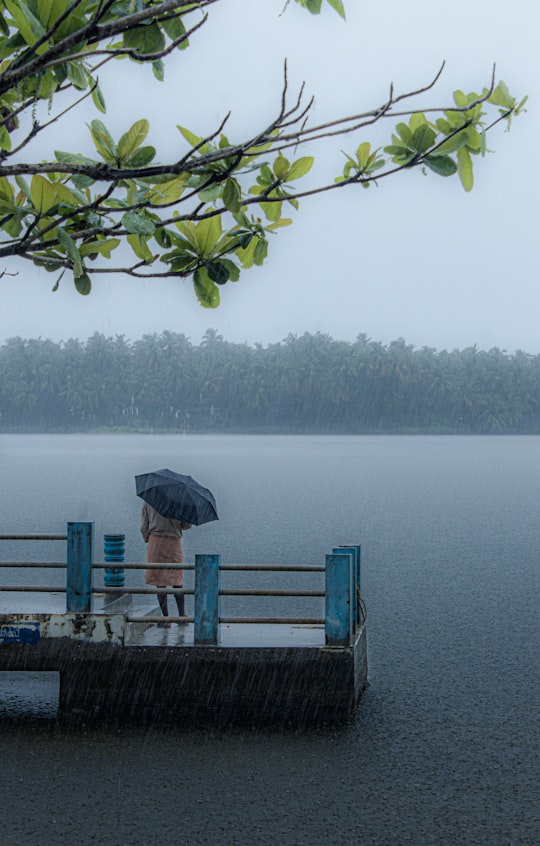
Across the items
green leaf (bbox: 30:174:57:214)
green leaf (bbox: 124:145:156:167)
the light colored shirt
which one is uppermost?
green leaf (bbox: 124:145:156:167)

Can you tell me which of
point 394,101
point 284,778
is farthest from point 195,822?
point 394,101

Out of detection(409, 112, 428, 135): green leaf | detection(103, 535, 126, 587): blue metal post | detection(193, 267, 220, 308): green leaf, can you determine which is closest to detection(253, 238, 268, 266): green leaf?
detection(193, 267, 220, 308): green leaf

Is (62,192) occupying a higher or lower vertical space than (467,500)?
higher

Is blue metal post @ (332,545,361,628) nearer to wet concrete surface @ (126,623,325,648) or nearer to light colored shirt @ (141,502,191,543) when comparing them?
wet concrete surface @ (126,623,325,648)

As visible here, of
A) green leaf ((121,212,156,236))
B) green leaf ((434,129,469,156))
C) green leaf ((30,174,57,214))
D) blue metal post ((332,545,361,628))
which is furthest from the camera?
blue metal post ((332,545,361,628))

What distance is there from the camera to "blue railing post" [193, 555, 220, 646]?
262 inches

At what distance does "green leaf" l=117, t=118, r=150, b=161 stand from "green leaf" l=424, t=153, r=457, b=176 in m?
1.10

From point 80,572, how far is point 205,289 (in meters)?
2.97

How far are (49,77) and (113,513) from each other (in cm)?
2445

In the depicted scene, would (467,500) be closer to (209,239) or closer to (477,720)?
(477,720)

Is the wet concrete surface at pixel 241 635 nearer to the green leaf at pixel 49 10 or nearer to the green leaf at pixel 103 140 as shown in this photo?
the green leaf at pixel 103 140

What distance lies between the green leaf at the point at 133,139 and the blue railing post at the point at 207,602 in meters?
3.34

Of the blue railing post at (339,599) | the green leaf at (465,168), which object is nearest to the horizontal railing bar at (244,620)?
the blue railing post at (339,599)

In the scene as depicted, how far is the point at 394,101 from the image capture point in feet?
12.9
